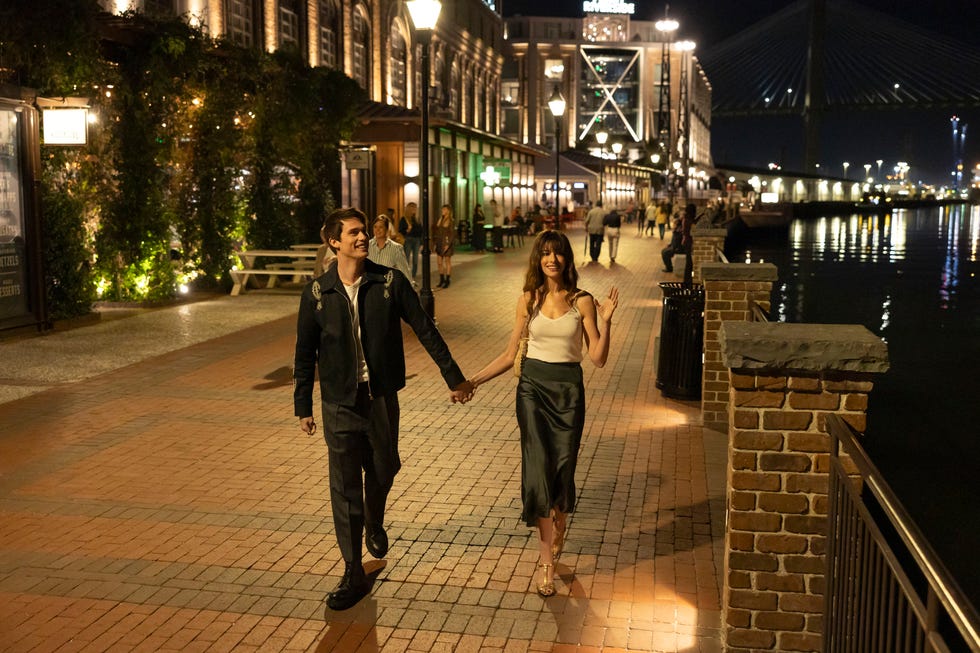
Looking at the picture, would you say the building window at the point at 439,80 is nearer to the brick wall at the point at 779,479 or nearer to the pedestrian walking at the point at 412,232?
the pedestrian walking at the point at 412,232

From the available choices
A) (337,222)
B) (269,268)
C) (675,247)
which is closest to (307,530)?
(337,222)

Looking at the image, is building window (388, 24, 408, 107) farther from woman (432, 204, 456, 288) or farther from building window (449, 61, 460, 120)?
woman (432, 204, 456, 288)

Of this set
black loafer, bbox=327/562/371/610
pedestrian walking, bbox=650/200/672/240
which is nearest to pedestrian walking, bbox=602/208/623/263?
pedestrian walking, bbox=650/200/672/240

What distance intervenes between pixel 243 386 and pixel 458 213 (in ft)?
86.5

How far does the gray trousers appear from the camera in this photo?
16.9 ft

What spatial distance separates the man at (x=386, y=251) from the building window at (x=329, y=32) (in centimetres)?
2104

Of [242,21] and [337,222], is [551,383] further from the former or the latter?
[242,21]

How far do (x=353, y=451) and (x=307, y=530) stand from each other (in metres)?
1.32

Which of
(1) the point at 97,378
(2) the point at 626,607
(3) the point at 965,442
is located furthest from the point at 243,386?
(3) the point at 965,442

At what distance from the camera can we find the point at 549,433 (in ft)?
17.1

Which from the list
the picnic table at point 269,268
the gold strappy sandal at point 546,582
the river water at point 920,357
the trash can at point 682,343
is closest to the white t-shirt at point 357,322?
the gold strappy sandal at point 546,582

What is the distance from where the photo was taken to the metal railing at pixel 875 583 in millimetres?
2318

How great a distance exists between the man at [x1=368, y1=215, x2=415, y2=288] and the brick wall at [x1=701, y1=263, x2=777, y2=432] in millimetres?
3282

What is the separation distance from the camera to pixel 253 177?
21.9 meters
